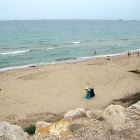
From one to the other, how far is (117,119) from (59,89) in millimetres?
8128

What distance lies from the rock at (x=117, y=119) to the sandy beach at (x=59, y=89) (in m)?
3.73

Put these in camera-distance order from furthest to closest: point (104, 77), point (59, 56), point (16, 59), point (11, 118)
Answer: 1. point (59, 56)
2. point (16, 59)
3. point (104, 77)
4. point (11, 118)

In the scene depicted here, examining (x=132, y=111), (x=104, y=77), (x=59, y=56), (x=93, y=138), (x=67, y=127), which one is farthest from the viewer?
(x=59, y=56)

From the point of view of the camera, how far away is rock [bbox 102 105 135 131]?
6.23 m

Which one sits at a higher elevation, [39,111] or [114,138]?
[114,138]

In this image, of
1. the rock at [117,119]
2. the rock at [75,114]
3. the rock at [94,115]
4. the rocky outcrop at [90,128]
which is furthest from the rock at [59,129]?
the rock at [117,119]

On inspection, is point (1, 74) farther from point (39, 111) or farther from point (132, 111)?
point (132, 111)

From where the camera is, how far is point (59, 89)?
14.1 m

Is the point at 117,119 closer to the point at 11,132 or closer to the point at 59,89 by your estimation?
the point at 11,132

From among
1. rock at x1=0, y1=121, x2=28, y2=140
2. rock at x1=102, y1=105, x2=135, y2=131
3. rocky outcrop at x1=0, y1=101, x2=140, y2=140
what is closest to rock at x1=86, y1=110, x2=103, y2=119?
rocky outcrop at x1=0, y1=101, x2=140, y2=140

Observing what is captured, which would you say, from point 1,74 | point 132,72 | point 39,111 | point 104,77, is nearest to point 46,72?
point 1,74

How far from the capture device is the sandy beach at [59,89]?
11.1m

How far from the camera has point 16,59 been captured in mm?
25938

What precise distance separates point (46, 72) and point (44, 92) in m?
5.75
